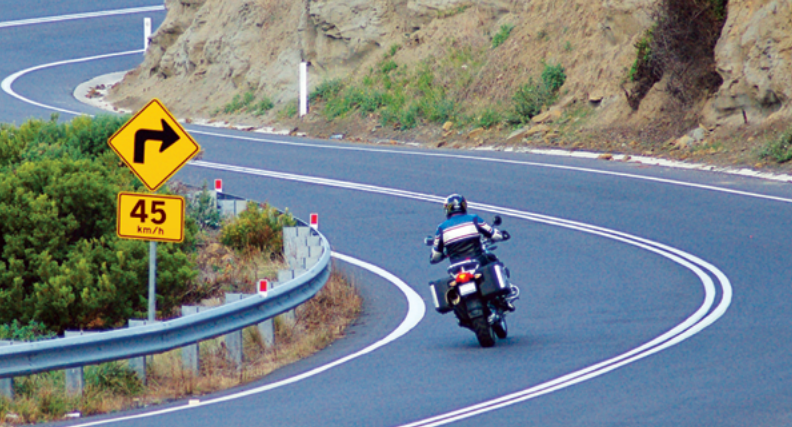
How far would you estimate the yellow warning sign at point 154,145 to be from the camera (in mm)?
11211

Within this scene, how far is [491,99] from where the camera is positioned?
28.4 m

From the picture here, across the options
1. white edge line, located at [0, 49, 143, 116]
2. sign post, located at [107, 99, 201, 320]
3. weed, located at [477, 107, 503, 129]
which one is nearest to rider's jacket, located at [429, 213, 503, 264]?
sign post, located at [107, 99, 201, 320]

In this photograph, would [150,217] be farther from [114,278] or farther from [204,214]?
[204,214]

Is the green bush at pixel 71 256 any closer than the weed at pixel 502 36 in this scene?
Yes

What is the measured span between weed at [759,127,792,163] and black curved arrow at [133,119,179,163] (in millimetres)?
12718

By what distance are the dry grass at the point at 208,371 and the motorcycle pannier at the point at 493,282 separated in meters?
1.87

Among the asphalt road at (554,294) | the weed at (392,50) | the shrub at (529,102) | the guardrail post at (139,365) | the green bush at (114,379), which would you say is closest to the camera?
the asphalt road at (554,294)

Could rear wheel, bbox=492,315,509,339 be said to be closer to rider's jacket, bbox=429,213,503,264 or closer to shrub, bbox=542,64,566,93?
rider's jacket, bbox=429,213,503,264

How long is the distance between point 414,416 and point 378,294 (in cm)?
581

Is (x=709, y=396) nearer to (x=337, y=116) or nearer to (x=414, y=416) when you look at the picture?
(x=414, y=416)

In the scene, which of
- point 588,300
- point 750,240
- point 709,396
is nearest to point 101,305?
point 588,300

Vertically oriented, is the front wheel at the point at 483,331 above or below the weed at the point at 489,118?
below

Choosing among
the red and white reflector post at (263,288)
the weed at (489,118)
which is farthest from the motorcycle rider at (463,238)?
the weed at (489,118)

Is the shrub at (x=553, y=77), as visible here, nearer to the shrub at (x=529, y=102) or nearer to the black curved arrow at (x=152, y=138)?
the shrub at (x=529, y=102)
